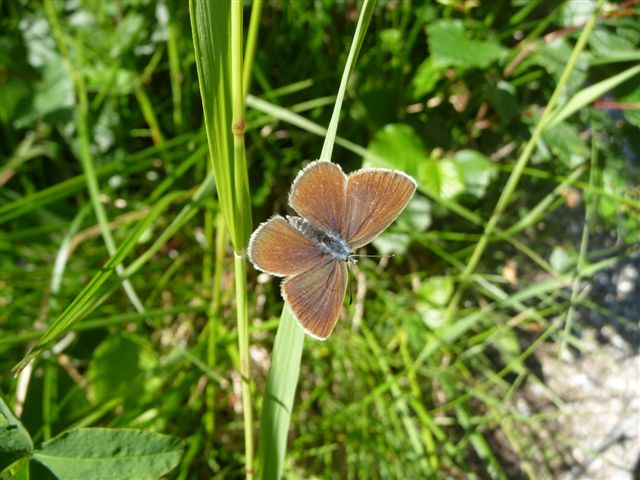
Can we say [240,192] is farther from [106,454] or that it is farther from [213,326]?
[213,326]

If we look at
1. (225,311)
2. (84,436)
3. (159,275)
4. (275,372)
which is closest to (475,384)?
(225,311)

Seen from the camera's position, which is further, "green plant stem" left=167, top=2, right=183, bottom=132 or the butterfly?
"green plant stem" left=167, top=2, right=183, bottom=132

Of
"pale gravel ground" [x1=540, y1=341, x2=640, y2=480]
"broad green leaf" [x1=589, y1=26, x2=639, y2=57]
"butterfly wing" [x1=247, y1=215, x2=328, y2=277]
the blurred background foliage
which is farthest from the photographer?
"pale gravel ground" [x1=540, y1=341, x2=640, y2=480]

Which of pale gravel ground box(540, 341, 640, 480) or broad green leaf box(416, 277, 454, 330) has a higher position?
broad green leaf box(416, 277, 454, 330)

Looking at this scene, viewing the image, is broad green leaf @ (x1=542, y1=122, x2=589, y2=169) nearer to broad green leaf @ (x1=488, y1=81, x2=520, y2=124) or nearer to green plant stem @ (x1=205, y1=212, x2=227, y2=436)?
broad green leaf @ (x1=488, y1=81, x2=520, y2=124)

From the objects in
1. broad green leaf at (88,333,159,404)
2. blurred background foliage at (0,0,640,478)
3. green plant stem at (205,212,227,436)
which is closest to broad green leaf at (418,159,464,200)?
blurred background foliage at (0,0,640,478)

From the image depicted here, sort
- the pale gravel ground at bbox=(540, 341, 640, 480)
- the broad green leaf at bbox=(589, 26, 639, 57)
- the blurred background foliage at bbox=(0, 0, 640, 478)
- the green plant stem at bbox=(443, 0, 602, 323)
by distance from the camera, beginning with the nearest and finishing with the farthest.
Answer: the green plant stem at bbox=(443, 0, 602, 323)
the broad green leaf at bbox=(589, 26, 639, 57)
the blurred background foliage at bbox=(0, 0, 640, 478)
the pale gravel ground at bbox=(540, 341, 640, 480)

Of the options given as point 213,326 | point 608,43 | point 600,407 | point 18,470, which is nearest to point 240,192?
point 18,470

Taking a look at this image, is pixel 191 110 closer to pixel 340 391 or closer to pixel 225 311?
pixel 225 311

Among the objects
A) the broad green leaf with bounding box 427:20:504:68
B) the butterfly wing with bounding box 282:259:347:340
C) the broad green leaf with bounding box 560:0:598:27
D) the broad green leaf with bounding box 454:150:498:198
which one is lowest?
the broad green leaf with bounding box 454:150:498:198
